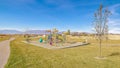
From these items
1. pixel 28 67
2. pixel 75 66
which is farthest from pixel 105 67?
pixel 28 67

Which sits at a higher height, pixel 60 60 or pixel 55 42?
pixel 55 42

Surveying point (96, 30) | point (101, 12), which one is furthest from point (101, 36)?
point (101, 12)

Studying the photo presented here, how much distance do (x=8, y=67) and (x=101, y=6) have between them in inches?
369

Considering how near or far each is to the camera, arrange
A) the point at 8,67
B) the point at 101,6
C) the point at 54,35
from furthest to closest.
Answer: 1. the point at 54,35
2. the point at 101,6
3. the point at 8,67

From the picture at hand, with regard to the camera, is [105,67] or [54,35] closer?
[105,67]

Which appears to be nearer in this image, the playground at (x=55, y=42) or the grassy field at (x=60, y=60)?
the grassy field at (x=60, y=60)

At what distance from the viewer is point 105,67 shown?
8219 millimetres

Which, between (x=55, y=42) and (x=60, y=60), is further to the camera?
(x=55, y=42)

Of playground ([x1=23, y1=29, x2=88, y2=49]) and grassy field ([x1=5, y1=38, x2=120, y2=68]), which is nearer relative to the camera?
grassy field ([x1=5, y1=38, x2=120, y2=68])

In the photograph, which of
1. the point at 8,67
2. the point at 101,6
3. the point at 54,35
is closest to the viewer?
the point at 8,67

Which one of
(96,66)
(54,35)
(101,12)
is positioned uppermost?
(101,12)

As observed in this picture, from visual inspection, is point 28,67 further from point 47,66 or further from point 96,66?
point 96,66

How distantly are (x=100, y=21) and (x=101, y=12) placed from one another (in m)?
0.85

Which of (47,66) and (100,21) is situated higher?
(100,21)
